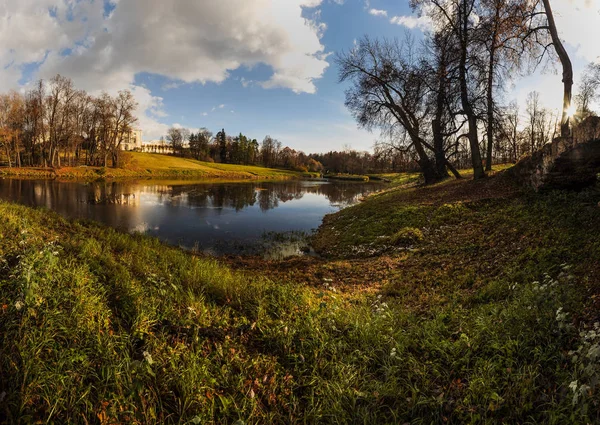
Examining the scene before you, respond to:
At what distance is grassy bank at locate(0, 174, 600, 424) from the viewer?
2.94 meters

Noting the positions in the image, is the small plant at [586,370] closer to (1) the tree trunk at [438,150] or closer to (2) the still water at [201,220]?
(2) the still water at [201,220]

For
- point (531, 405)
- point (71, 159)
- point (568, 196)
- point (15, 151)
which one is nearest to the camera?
point (531, 405)

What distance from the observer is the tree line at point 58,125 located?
153 feet

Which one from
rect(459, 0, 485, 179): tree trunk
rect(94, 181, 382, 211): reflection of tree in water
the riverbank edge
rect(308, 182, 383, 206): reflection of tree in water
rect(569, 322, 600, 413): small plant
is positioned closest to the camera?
A: rect(569, 322, 600, 413): small plant

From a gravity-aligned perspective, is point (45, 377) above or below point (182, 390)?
above

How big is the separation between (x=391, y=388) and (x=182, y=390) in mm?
2339

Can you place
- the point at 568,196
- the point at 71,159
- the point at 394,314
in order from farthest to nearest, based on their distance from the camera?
the point at 71,159, the point at 568,196, the point at 394,314

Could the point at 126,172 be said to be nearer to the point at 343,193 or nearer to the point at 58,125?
the point at 58,125

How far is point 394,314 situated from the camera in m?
5.27

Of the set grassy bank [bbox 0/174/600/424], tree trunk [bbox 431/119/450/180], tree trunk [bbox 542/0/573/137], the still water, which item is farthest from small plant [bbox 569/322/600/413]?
tree trunk [bbox 431/119/450/180]

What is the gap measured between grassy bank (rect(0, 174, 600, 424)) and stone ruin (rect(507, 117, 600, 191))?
3093mm

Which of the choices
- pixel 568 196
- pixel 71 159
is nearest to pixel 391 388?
pixel 568 196

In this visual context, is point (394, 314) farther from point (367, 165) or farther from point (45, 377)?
point (367, 165)

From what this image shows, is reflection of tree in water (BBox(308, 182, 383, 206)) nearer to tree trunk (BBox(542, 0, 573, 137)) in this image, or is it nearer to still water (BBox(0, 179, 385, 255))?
still water (BBox(0, 179, 385, 255))
